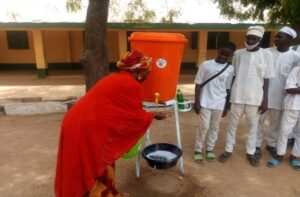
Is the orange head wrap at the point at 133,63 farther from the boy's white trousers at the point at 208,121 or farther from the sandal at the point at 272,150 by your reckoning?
the sandal at the point at 272,150

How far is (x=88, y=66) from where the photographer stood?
552 centimetres

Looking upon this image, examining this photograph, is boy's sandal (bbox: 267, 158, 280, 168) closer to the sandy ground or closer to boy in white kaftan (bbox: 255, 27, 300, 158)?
the sandy ground

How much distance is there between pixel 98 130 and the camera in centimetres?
213

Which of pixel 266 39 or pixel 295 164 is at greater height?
pixel 266 39

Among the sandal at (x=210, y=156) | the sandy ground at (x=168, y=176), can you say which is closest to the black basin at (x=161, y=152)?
the sandy ground at (x=168, y=176)

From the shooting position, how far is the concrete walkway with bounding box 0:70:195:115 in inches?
230

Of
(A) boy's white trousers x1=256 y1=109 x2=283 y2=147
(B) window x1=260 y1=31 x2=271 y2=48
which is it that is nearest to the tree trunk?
(A) boy's white trousers x1=256 y1=109 x2=283 y2=147

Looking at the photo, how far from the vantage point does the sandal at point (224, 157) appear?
3746mm

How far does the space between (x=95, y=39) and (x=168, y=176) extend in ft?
10.4

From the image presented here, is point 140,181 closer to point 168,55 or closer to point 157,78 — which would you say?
point 157,78

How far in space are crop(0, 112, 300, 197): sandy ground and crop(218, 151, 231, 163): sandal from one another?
7 cm

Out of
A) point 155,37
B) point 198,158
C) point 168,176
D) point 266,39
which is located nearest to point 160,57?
point 155,37

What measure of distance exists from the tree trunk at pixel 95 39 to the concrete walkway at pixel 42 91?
102cm

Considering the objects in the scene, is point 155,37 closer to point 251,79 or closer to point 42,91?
point 251,79
